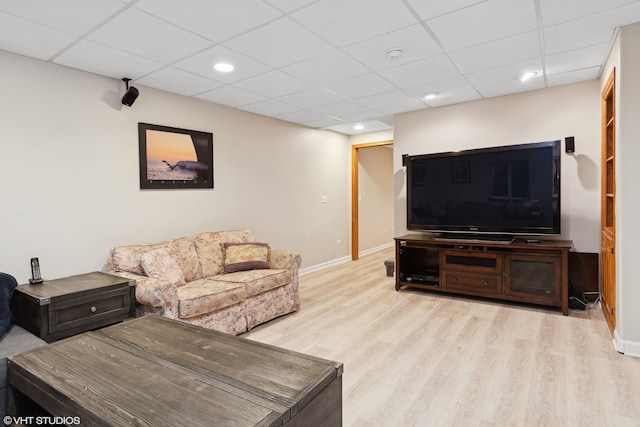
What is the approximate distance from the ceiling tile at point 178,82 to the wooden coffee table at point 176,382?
95.5 inches

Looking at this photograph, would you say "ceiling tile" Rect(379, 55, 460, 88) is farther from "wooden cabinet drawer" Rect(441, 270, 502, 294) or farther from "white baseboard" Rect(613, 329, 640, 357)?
"white baseboard" Rect(613, 329, 640, 357)

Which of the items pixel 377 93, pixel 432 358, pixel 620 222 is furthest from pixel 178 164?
pixel 620 222

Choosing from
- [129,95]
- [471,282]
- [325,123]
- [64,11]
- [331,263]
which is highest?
[325,123]

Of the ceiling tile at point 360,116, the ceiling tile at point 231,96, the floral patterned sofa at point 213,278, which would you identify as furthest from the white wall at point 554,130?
the floral patterned sofa at point 213,278

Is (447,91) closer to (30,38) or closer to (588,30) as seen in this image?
(588,30)

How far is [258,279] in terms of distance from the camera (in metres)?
3.41

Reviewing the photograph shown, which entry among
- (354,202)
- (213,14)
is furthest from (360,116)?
(213,14)

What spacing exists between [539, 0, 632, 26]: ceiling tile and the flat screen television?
5.05ft

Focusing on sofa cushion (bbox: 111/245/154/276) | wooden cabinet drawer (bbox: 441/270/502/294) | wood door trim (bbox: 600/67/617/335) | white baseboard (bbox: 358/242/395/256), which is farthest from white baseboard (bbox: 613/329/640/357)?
white baseboard (bbox: 358/242/395/256)

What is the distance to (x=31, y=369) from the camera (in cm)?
148

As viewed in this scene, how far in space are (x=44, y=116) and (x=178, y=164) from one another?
126 centimetres

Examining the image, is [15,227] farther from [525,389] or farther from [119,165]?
[525,389]

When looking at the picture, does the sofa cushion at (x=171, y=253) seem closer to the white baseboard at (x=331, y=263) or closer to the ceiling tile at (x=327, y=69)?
the ceiling tile at (x=327, y=69)

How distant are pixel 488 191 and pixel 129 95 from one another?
3.91 meters
